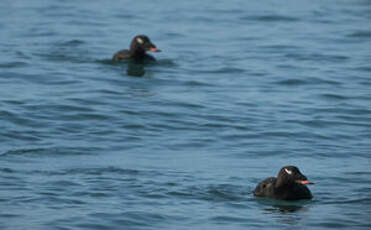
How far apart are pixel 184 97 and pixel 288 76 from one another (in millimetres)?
3836

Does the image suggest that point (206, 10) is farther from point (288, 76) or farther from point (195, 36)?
point (288, 76)

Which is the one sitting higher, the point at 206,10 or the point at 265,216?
the point at 206,10

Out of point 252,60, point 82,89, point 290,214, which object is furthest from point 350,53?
point 290,214

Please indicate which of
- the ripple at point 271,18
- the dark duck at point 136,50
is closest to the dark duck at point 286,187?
the dark duck at point 136,50

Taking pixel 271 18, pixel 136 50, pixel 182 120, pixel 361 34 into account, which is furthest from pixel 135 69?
pixel 271 18

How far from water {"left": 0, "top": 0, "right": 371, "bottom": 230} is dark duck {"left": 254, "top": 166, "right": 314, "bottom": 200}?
0.50 ft

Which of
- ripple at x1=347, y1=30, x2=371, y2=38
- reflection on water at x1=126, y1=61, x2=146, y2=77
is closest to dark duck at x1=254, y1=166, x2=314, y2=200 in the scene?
reflection on water at x1=126, y1=61, x2=146, y2=77

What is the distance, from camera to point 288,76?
23016mm

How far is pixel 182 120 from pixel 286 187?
5.57 metres

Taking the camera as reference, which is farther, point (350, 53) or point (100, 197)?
point (350, 53)

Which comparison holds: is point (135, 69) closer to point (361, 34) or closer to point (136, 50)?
point (136, 50)

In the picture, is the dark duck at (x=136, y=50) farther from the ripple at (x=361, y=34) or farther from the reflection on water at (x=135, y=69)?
the ripple at (x=361, y=34)

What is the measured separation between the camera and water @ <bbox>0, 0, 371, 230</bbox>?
12.5 meters

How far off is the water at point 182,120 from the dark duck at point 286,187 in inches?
6.0
